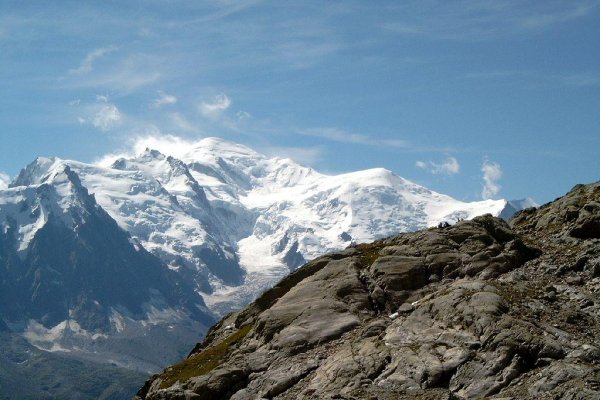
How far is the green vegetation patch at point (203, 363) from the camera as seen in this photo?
221ft

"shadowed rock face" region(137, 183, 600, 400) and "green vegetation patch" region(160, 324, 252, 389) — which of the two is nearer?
"shadowed rock face" region(137, 183, 600, 400)

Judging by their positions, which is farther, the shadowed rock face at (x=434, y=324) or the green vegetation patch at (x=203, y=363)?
the green vegetation patch at (x=203, y=363)

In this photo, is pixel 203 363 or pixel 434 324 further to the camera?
pixel 203 363

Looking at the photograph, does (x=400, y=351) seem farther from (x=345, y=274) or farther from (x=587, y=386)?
(x=345, y=274)

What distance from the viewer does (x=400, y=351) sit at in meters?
51.2

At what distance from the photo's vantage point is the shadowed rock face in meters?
46.6

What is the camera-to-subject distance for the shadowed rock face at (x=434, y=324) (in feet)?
153

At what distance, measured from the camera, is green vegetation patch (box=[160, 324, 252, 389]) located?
6750 cm

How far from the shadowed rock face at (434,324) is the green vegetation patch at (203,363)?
0.22m

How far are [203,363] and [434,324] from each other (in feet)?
81.0

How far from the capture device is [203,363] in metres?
69.9

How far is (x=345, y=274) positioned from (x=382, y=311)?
7969mm

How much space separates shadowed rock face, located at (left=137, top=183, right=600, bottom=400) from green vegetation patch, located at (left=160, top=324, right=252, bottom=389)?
0.71 ft

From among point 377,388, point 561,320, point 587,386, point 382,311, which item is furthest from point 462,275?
point 587,386
